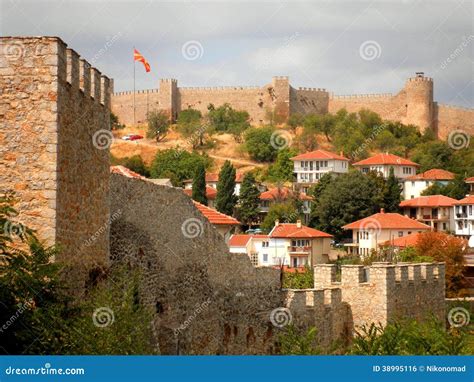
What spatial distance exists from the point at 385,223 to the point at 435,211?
410 inches

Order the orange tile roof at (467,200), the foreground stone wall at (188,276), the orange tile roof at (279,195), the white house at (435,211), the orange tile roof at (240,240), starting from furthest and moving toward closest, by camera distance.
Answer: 1. the orange tile roof at (279,195)
2. the white house at (435,211)
3. the orange tile roof at (467,200)
4. the orange tile roof at (240,240)
5. the foreground stone wall at (188,276)

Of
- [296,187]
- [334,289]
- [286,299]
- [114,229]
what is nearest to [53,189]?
[114,229]

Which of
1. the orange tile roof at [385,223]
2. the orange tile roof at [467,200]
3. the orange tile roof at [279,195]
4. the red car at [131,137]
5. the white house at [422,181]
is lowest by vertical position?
the orange tile roof at [385,223]

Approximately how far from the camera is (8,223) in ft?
36.5

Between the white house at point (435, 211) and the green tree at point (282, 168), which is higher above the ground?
the green tree at point (282, 168)

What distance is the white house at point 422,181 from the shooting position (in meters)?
78.3

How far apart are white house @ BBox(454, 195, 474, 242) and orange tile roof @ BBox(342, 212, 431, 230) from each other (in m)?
6.83

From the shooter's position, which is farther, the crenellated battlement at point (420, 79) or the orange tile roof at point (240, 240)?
the crenellated battlement at point (420, 79)

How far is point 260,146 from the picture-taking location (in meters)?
92.6

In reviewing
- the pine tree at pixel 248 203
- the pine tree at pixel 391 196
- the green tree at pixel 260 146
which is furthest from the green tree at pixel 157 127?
the pine tree at pixel 391 196

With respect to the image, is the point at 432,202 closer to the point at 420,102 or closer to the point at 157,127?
the point at 420,102

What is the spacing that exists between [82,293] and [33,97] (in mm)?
2373

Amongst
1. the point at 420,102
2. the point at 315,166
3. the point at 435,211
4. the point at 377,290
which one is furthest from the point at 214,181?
the point at 377,290

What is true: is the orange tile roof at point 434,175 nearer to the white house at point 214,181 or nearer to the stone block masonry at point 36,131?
the white house at point 214,181
